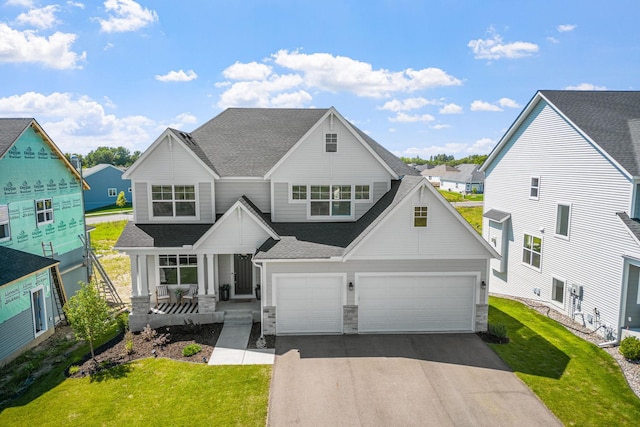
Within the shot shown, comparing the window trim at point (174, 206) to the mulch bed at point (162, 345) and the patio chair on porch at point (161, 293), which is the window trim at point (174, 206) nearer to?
the patio chair on porch at point (161, 293)

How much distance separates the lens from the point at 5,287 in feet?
44.3

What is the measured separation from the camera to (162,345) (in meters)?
14.4

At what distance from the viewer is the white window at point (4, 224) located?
49.2ft

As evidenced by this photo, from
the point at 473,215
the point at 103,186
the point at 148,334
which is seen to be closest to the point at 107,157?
the point at 103,186

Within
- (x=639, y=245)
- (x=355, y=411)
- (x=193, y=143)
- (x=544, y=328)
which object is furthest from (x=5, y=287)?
(x=639, y=245)

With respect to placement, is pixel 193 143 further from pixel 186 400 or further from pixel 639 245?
pixel 639 245

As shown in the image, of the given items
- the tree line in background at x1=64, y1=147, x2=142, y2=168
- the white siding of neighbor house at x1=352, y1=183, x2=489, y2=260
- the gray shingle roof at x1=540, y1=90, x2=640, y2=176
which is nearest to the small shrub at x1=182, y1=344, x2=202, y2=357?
the white siding of neighbor house at x1=352, y1=183, x2=489, y2=260

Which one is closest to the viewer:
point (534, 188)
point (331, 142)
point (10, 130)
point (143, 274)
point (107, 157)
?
point (143, 274)

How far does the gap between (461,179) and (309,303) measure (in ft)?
261

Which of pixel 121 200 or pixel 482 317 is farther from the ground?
pixel 121 200

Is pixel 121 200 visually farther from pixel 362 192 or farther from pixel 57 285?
pixel 362 192

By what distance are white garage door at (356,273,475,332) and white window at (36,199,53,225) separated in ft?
46.9

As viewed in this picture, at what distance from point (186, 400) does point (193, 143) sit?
470 inches

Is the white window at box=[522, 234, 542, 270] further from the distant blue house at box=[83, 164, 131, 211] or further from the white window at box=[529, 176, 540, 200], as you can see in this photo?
the distant blue house at box=[83, 164, 131, 211]
